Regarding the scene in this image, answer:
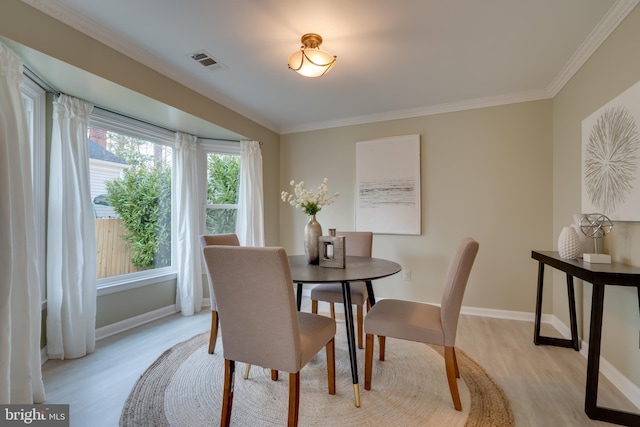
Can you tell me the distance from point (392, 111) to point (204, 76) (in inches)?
85.5

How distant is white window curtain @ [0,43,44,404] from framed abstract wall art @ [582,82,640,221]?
3473 millimetres

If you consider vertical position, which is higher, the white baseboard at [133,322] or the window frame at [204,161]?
the window frame at [204,161]

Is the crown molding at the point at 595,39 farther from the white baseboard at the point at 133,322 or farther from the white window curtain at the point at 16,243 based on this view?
the white baseboard at the point at 133,322

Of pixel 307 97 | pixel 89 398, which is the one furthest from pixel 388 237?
pixel 89 398

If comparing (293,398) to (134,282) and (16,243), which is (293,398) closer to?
(16,243)

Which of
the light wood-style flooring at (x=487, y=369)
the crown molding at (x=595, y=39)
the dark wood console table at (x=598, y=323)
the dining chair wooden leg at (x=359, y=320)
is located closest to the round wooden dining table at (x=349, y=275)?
the dining chair wooden leg at (x=359, y=320)

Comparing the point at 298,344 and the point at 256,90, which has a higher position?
the point at 256,90

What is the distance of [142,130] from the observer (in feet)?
10.00

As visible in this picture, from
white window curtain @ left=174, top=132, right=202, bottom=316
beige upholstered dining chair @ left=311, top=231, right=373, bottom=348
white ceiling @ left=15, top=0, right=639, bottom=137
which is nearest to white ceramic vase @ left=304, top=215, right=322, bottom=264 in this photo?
beige upholstered dining chair @ left=311, top=231, right=373, bottom=348

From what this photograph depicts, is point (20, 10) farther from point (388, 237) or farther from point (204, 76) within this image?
point (388, 237)

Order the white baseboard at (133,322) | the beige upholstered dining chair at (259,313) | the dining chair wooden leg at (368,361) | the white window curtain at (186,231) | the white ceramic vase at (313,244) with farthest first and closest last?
the white window curtain at (186,231)
the white baseboard at (133,322)
the white ceramic vase at (313,244)
the dining chair wooden leg at (368,361)
the beige upholstered dining chair at (259,313)

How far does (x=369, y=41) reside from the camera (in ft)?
6.89

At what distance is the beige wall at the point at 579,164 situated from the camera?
5.62 ft

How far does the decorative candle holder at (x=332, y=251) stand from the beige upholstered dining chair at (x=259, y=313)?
0.62 metres
